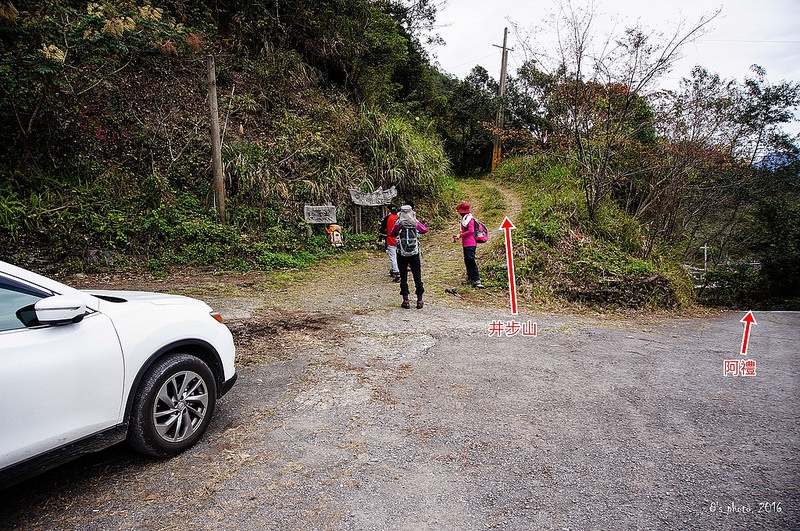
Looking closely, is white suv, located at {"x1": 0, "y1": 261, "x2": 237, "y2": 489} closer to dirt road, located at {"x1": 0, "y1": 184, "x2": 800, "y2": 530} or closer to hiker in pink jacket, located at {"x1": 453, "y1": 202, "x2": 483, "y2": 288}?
dirt road, located at {"x1": 0, "y1": 184, "x2": 800, "y2": 530}

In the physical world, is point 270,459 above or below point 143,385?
below

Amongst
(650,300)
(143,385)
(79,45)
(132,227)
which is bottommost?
(650,300)

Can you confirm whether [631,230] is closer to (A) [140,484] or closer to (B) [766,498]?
(B) [766,498]

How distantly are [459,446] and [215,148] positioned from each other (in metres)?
9.33

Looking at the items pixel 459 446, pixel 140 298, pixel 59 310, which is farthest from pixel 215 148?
pixel 459 446

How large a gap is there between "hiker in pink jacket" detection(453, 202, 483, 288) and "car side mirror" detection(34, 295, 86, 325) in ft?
23.5

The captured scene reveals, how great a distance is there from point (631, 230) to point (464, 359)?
10.2m

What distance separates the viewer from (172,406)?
302cm

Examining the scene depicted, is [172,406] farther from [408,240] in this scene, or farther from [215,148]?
[215,148]

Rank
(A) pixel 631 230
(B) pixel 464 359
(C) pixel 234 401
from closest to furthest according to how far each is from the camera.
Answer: (C) pixel 234 401, (B) pixel 464 359, (A) pixel 631 230

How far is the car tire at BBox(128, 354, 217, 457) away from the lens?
111 inches

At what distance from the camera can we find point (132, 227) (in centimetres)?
916

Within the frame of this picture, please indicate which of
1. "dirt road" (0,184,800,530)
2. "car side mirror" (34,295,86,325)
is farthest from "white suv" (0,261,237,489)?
"dirt road" (0,184,800,530)

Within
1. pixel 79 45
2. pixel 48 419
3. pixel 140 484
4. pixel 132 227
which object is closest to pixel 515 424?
pixel 140 484
